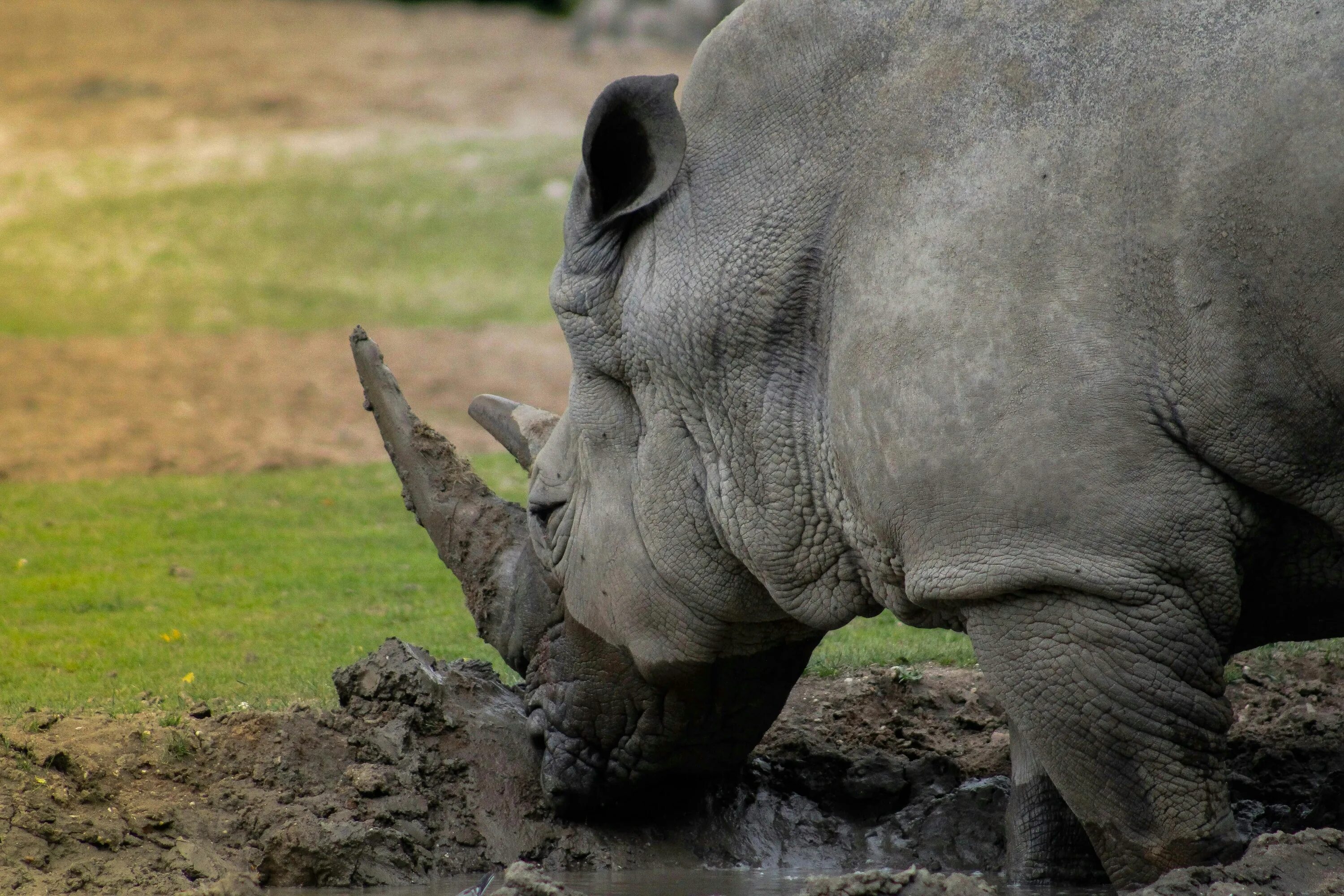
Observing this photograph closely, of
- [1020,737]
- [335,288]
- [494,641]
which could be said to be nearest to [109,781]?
[494,641]

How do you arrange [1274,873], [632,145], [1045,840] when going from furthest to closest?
1. [1045,840]
2. [632,145]
3. [1274,873]

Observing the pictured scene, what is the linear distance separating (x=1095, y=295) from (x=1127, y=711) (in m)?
1.01

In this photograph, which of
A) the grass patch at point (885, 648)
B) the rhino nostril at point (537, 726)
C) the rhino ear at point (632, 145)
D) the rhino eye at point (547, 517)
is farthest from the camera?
the grass patch at point (885, 648)

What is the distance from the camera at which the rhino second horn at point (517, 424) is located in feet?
19.2

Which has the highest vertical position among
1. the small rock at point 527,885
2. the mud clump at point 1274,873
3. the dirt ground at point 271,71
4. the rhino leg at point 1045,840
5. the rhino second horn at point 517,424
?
the dirt ground at point 271,71

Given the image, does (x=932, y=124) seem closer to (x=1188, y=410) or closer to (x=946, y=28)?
(x=946, y=28)

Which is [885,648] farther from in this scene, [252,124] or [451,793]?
[252,124]

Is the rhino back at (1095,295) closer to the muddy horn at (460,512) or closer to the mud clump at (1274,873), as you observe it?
the mud clump at (1274,873)

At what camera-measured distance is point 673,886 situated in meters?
5.24

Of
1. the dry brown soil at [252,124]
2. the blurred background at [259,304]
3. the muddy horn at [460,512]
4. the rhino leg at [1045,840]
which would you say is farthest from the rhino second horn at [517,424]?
the dry brown soil at [252,124]

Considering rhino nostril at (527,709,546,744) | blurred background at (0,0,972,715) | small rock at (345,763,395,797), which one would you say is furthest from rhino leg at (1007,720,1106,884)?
small rock at (345,763,395,797)

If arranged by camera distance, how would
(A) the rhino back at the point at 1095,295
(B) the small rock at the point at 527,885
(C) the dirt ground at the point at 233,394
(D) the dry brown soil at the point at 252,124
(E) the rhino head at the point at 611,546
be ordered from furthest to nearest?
(D) the dry brown soil at the point at 252,124 < (C) the dirt ground at the point at 233,394 < (E) the rhino head at the point at 611,546 < (B) the small rock at the point at 527,885 < (A) the rhino back at the point at 1095,295

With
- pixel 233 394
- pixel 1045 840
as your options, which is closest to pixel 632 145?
pixel 1045 840

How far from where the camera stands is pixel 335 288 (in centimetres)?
1962
